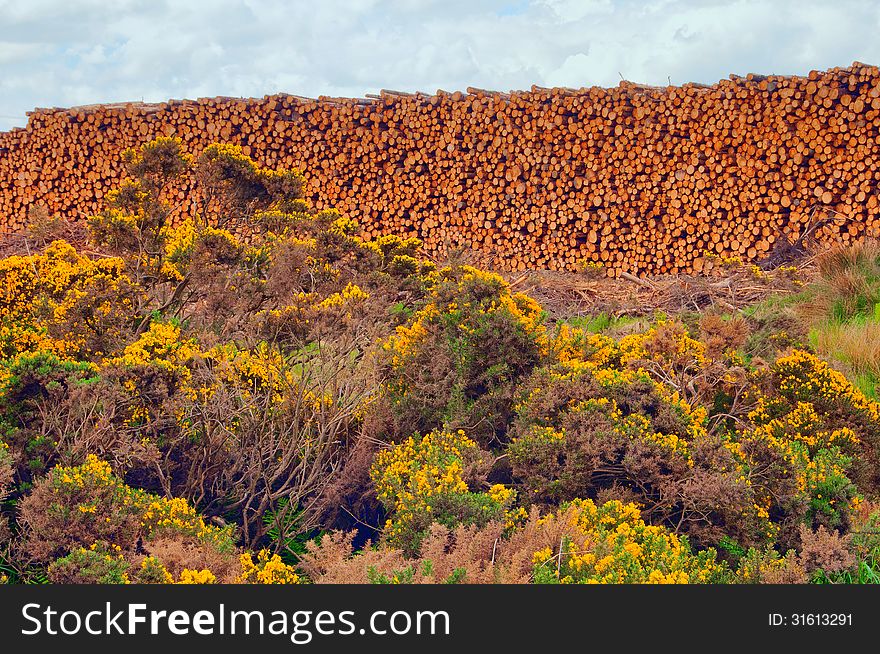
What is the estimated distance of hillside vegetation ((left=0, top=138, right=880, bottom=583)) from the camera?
355 centimetres

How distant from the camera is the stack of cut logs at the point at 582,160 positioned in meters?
12.5

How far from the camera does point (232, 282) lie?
668 cm

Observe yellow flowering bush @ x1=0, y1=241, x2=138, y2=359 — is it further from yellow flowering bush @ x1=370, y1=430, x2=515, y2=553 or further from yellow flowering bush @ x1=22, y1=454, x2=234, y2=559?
yellow flowering bush @ x1=370, y1=430, x2=515, y2=553

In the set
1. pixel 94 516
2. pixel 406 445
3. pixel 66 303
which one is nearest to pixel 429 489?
pixel 406 445

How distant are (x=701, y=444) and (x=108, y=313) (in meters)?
4.26

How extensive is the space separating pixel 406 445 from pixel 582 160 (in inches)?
407

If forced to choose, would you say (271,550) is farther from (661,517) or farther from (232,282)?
(232,282)

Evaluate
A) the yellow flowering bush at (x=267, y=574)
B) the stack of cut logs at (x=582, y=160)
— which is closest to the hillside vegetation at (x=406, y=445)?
the yellow flowering bush at (x=267, y=574)

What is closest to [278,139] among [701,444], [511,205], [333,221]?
[511,205]

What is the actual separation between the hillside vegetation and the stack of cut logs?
6.63 m

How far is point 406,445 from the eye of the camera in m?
4.50

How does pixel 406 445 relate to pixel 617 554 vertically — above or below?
above

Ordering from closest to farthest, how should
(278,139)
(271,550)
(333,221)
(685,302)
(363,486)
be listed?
(271,550)
(363,486)
(333,221)
(685,302)
(278,139)

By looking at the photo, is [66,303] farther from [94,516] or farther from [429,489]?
[429,489]
